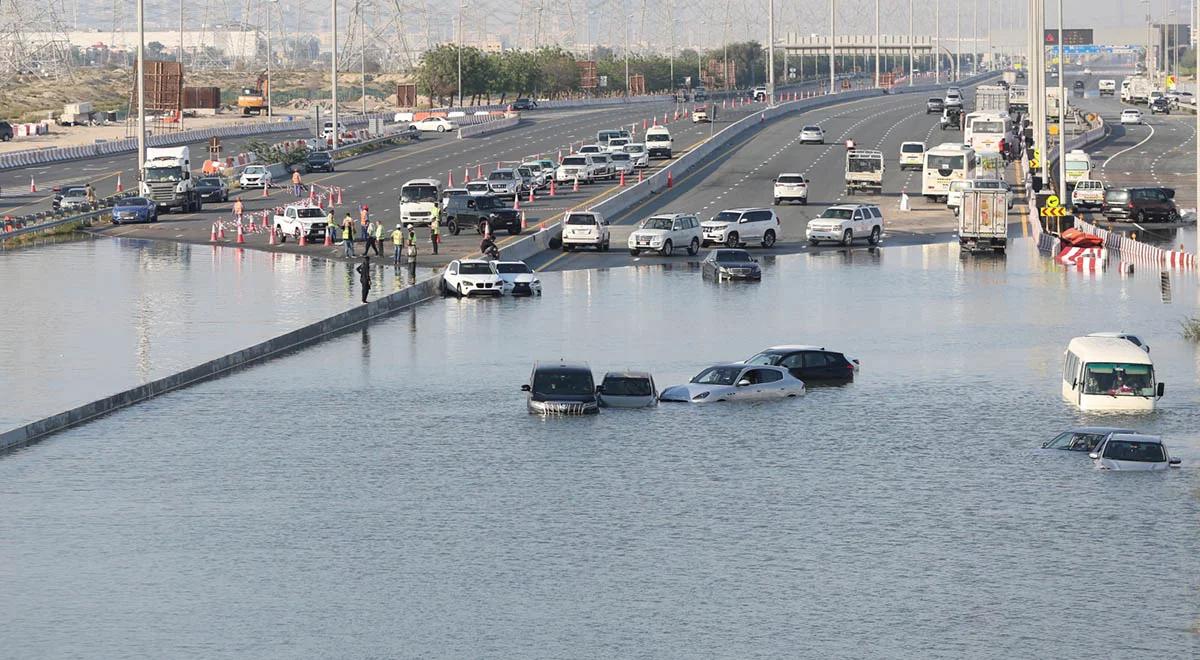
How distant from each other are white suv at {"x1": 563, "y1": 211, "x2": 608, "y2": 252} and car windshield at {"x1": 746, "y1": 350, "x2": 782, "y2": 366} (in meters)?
31.5

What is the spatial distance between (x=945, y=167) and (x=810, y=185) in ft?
34.0

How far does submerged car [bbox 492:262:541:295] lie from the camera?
215 ft

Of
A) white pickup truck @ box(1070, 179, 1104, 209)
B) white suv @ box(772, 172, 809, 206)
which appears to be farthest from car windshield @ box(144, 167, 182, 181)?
white pickup truck @ box(1070, 179, 1104, 209)

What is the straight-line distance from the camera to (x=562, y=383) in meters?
43.3

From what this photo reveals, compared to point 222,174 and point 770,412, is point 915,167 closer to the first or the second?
point 222,174

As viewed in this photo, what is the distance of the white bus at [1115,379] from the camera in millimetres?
43594

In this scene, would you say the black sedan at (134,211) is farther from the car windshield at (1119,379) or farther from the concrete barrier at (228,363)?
the car windshield at (1119,379)

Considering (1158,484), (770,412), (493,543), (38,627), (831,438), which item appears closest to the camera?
(38,627)

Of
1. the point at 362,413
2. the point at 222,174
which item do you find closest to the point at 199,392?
the point at 362,413

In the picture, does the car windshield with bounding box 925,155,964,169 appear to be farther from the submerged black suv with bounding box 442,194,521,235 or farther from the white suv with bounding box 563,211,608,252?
the submerged black suv with bounding box 442,194,521,235

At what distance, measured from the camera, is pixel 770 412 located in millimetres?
44250

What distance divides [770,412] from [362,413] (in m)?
9.29

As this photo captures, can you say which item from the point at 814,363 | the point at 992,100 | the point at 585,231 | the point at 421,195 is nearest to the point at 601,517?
the point at 814,363

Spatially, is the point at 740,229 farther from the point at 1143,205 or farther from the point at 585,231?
the point at 1143,205
